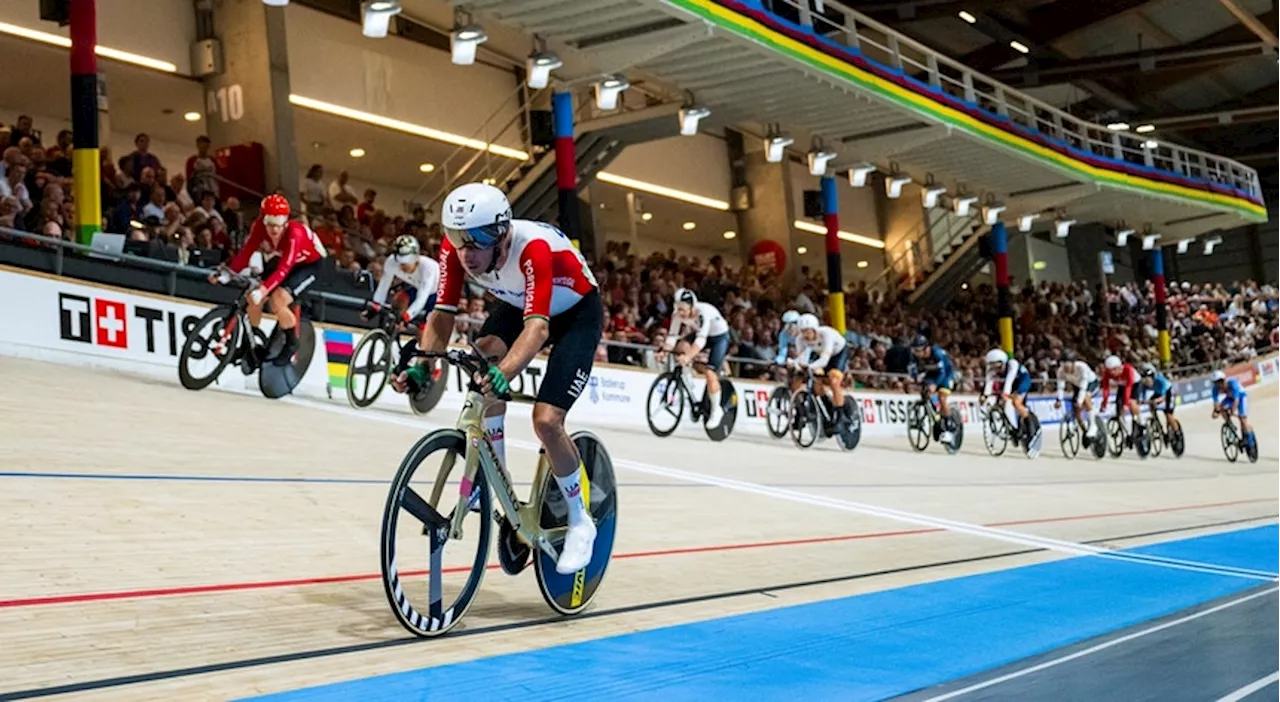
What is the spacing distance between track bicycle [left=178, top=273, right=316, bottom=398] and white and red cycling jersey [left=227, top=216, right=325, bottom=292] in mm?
113

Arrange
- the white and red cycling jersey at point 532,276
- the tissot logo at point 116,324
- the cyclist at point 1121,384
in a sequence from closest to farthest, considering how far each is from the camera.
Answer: the white and red cycling jersey at point 532,276, the tissot logo at point 116,324, the cyclist at point 1121,384

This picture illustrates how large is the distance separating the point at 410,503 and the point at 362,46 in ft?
53.6

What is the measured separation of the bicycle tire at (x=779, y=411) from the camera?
13672mm

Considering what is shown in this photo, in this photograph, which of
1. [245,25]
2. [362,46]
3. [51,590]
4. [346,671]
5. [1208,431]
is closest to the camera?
[346,671]

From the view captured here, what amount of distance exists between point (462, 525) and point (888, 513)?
192 inches

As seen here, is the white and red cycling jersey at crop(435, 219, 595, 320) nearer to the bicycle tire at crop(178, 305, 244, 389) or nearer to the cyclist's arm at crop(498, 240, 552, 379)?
the cyclist's arm at crop(498, 240, 552, 379)

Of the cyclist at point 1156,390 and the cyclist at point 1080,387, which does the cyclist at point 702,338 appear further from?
the cyclist at point 1156,390

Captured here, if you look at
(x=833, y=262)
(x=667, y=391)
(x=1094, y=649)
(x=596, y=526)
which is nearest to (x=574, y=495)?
(x=596, y=526)

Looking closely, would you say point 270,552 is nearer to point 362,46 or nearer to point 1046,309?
point 362,46

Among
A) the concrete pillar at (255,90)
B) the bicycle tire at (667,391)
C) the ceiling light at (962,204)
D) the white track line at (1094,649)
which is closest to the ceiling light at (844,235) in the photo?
the ceiling light at (962,204)

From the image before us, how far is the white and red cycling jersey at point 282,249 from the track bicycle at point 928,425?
9252 millimetres

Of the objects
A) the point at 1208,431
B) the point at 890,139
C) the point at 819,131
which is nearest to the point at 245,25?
the point at 819,131

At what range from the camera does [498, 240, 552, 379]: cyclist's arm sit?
362cm

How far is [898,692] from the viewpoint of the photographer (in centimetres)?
325
